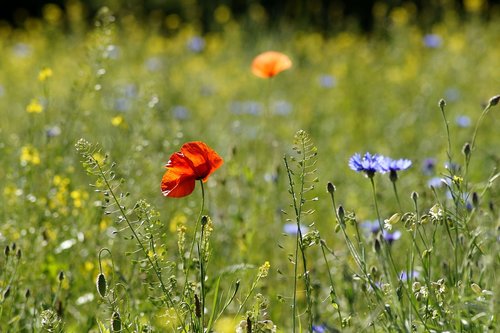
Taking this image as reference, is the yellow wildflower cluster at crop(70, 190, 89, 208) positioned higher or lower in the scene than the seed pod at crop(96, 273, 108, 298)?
lower

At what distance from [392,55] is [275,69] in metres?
3.46

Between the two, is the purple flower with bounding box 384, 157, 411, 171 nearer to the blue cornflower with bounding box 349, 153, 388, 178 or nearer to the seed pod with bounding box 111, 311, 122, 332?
the blue cornflower with bounding box 349, 153, 388, 178

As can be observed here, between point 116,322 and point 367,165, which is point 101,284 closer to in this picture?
point 116,322

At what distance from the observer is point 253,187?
2.78m

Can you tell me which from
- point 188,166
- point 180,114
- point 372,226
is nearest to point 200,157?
point 188,166

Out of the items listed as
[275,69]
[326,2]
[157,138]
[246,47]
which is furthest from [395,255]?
[326,2]

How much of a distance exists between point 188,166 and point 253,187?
122 centimetres

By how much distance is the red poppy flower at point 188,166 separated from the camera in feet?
5.12

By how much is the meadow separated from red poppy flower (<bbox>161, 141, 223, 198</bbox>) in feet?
0.25

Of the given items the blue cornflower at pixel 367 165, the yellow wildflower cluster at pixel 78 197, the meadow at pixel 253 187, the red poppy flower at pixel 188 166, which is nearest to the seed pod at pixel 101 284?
the meadow at pixel 253 187

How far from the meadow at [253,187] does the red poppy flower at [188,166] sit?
0.25 ft

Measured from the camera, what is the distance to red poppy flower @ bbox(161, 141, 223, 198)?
5.12ft

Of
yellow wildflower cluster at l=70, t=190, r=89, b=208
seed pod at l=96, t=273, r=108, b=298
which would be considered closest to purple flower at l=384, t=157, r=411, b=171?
seed pod at l=96, t=273, r=108, b=298

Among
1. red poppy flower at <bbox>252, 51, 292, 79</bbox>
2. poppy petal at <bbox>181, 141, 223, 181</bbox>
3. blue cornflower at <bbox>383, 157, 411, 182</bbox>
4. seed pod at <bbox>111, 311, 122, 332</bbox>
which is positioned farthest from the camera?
red poppy flower at <bbox>252, 51, 292, 79</bbox>
